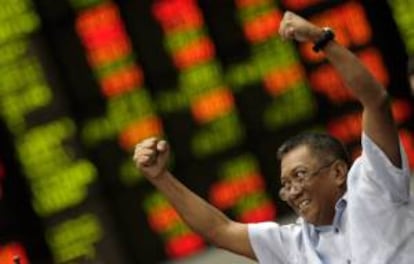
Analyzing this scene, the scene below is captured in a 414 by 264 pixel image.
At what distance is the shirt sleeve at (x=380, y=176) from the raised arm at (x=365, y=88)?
16 millimetres

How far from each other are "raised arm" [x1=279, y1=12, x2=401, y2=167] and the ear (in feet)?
0.57

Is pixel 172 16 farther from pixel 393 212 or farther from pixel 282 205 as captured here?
pixel 393 212

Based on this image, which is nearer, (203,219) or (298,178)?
(298,178)

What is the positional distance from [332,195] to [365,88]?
28 centimetres

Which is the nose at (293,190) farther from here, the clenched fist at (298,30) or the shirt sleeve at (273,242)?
the clenched fist at (298,30)

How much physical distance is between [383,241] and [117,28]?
1.86 meters

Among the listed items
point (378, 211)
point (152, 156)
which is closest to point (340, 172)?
point (378, 211)

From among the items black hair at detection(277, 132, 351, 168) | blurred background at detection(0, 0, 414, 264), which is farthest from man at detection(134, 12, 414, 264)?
blurred background at detection(0, 0, 414, 264)

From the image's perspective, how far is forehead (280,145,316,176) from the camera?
2105 millimetres

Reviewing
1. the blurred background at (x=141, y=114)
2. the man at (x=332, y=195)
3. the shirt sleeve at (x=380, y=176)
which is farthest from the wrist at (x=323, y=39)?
the blurred background at (x=141, y=114)

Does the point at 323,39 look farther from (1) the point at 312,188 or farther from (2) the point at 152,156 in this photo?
(2) the point at 152,156

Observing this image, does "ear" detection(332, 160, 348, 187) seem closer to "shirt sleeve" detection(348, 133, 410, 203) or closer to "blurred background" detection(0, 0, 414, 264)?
"shirt sleeve" detection(348, 133, 410, 203)

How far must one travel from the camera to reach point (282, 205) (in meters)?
3.67

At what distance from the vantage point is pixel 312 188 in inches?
81.7
